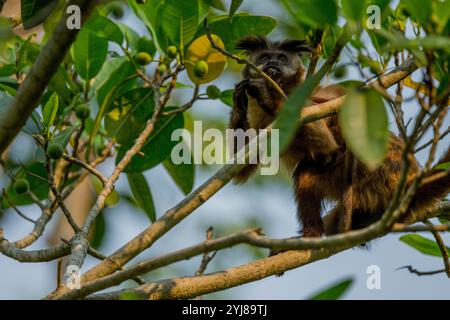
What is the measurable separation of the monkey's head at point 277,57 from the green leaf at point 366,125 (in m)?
4.23

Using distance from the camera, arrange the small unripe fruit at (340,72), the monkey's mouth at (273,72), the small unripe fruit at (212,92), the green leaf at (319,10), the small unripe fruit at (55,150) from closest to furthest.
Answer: the green leaf at (319,10) < the small unripe fruit at (55,150) < the small unripe fruit at (212,92) < the small unripe fruit at (340,72) < the monkey's mouth at (273,72)

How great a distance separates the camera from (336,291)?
2.99m

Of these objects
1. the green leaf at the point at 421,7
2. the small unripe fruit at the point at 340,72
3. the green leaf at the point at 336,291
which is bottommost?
the green leaf at the point at 336,291

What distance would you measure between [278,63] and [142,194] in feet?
6.68

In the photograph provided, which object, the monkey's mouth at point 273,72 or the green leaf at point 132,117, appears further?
the monkey's mouth at point 273,72

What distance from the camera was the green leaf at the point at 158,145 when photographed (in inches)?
240

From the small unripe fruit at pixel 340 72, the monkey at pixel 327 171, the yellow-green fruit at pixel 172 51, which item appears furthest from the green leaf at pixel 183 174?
the small unripe fruit at pixel 340 72

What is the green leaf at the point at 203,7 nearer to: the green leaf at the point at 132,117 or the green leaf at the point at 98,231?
the green leaf at the point at 132,117

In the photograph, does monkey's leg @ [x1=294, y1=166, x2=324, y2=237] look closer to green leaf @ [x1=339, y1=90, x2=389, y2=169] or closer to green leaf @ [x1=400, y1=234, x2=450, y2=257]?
green leaf @ [x1=400, y1=234, x2=450, y2=257]

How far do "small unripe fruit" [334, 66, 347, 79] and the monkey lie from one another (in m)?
0.24

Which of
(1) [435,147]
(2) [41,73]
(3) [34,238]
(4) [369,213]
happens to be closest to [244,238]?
(1) [435,147]

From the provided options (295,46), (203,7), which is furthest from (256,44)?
(203,7)

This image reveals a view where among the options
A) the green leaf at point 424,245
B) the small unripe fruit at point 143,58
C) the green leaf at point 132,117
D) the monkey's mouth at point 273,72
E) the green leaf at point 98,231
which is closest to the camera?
the green leaf at point 424,245
